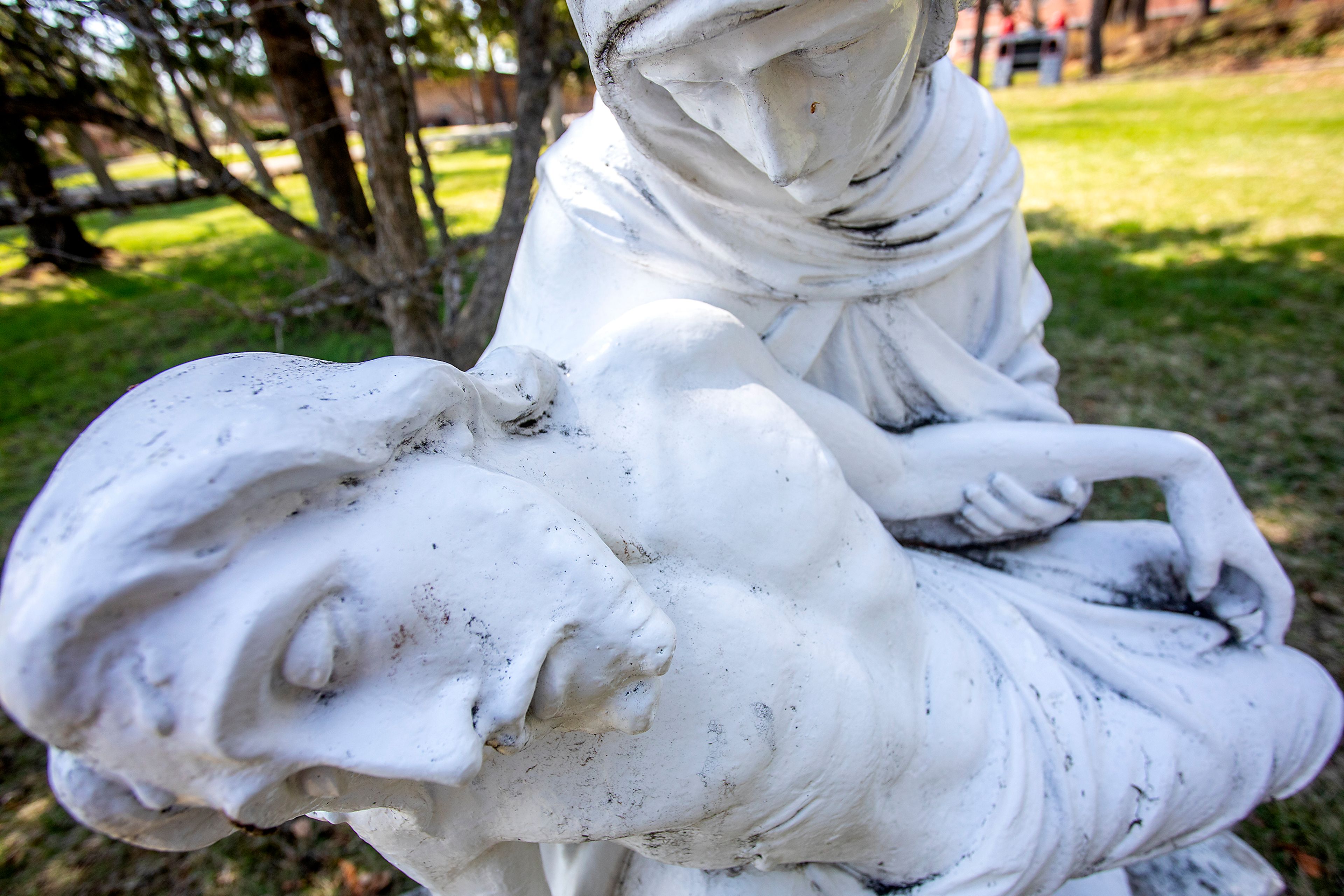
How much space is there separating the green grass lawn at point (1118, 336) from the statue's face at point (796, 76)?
2.18m

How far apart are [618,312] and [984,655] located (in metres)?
0.89

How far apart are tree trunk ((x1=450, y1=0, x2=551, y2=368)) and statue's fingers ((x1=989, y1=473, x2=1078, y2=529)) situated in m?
2.38

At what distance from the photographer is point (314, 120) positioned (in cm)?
489

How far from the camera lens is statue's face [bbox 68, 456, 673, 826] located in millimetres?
646

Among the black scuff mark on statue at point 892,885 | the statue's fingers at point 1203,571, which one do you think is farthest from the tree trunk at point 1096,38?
the black scuff mark on statue at point 892,885

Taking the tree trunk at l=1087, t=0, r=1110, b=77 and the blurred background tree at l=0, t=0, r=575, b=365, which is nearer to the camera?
the blurred background tree at l=0, t=0, r=575, b=365

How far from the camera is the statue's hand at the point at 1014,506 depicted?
1.47 meters

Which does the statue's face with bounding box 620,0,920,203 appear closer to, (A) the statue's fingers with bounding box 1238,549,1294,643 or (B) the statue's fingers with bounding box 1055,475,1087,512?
(B) the statue's fingers with bounding box 1055,475,1087,512

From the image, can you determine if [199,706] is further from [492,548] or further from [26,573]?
[492,548]

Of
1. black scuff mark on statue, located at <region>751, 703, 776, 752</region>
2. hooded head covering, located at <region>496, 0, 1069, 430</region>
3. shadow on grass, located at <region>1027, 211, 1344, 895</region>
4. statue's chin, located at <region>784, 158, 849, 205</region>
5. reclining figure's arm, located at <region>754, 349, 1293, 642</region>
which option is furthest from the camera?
shadow on grass, located at <region>1027, 211, 1344, 895</region>

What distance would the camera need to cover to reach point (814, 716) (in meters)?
1.08

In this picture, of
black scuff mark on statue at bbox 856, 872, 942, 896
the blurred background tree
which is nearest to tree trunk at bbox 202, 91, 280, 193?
the blurred background tree

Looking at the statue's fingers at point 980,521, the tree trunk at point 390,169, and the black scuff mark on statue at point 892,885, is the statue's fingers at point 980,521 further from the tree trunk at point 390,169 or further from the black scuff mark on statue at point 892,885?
the tree trunk at point 390,169

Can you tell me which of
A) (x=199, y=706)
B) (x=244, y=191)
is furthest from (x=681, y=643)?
(x=244, y=191)
